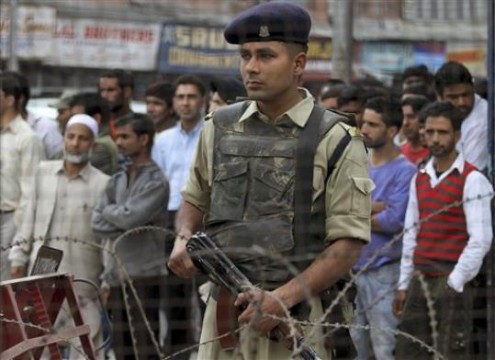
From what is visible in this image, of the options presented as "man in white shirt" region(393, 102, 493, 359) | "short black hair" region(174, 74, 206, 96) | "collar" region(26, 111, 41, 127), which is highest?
"short black hair" region(174, 74, 206, 96)

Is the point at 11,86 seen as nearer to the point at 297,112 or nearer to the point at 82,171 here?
the point at 82,171

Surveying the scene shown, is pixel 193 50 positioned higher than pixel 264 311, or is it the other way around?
pixel 193 50

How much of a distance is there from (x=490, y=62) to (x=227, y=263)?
2.93m

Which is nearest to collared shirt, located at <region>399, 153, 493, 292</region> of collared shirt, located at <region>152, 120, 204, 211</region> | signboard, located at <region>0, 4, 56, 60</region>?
collared shirt, located at <region>152, 120, 204, 211</region>

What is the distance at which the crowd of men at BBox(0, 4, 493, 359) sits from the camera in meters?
6.38

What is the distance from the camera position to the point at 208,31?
61.1 feet

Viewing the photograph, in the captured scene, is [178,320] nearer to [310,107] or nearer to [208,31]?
[310,107]

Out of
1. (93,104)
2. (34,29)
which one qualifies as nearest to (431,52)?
(34,29)

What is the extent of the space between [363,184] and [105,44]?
47.8ft

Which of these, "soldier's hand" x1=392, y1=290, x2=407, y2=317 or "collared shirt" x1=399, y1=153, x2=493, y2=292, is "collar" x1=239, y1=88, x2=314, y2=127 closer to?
"collared shirt" x1=399, y1=153, x2=493, y2=292

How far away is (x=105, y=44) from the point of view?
1853 cm

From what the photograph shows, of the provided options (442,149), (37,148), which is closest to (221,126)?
(442,149)

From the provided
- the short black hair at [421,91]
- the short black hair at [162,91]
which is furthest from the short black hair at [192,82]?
the short black hair at [421,91]

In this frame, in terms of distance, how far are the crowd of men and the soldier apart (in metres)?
0.86
